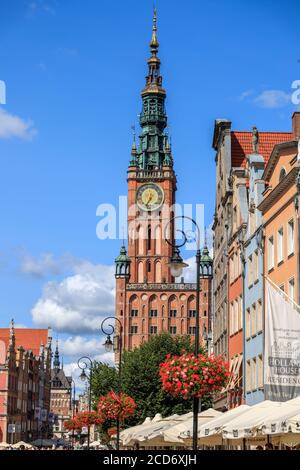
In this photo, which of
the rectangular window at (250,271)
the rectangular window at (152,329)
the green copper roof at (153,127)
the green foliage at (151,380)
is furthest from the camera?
the green copper roof at (153,127)

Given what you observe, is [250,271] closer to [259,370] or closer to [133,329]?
[259,370]

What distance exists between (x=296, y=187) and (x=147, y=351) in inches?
1834

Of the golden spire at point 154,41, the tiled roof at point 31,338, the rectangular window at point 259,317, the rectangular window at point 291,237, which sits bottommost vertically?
the rectangular window at point 259,317

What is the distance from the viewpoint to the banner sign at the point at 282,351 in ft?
69.0

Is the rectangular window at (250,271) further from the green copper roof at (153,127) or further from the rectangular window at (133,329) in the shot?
the green copper roof at (153,127)

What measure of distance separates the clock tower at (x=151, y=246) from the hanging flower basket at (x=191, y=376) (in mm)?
120649

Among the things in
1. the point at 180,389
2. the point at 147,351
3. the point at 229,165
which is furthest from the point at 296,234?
the point at 147,351

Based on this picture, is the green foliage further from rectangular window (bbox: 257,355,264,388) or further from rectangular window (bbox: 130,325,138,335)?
rectangular window (bbox: 130,325,138,335)

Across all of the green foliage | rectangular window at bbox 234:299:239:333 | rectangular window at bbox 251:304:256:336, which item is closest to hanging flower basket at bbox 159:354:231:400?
rectangular window at bbox 251:304:256:336

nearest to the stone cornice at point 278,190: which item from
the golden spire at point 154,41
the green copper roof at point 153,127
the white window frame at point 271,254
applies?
the white window frame at point 271,254

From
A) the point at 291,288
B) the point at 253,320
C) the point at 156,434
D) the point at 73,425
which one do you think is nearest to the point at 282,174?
the point at 291,288

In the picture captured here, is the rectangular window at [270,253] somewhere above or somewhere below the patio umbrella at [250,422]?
above

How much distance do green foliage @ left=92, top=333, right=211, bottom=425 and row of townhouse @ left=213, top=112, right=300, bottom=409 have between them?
11019 mm

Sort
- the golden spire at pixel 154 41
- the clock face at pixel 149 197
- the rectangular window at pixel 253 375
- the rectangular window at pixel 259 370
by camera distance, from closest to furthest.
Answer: the rectangular window at pixel 259 370 < the rectangular window at pixel 253 375 < the clock face at pixel 149 197 < the golden spire at pixel 154 41
